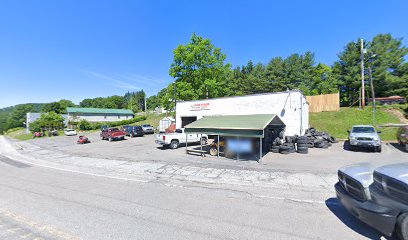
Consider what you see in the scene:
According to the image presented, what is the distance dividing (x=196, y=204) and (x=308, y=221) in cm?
275

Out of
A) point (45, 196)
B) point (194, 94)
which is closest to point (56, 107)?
point (194, 94)

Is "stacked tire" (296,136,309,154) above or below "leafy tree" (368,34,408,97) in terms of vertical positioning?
below

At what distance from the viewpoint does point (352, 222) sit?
3953mm

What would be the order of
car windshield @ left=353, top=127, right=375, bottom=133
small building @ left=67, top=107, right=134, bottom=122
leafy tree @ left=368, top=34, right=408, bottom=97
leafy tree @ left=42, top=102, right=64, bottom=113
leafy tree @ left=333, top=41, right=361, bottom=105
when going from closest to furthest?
car windshield @ left=353, top=127, right=375, bottom=133 < leafy tree @ left=368, top=34, right=408, bottom=97 < leafy tree @ left=333, top=41, right=361, bottom=105 < small building @ left=67, top=107, right=134, bottom=122 < leafy tree @ left=42, top=102, right=64, bottom=113

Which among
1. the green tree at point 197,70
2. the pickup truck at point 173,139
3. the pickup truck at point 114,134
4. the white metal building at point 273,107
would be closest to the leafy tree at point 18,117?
the pickup truck at point 114,134

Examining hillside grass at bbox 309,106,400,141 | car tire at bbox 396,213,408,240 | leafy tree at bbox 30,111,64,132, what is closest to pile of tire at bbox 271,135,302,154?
hillside grass at bbox 309,106,400,141

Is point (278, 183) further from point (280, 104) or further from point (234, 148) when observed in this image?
point (280, 104)

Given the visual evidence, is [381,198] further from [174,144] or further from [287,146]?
[174,144]

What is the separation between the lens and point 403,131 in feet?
45.5

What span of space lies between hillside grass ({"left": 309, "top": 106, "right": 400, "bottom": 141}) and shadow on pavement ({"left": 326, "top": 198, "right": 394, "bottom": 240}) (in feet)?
59.1

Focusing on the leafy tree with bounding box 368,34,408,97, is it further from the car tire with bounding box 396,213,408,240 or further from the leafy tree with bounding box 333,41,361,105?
the car tire with bounding box 396,213,408,240

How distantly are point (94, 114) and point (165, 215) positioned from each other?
6838 centimetres

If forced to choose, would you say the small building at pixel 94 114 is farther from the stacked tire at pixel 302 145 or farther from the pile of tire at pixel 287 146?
the stacked tire at pixel 302 145

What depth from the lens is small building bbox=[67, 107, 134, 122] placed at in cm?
5767
